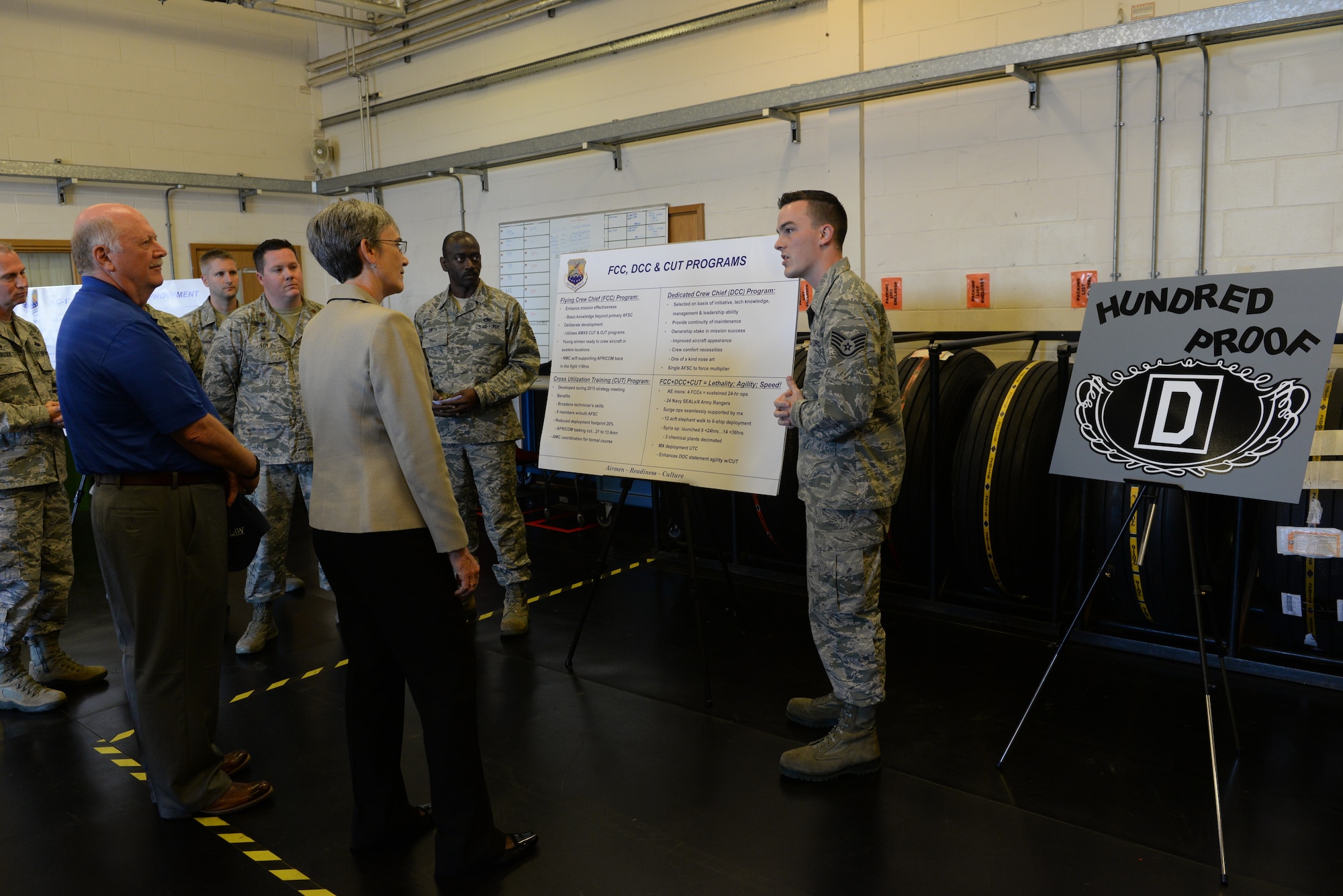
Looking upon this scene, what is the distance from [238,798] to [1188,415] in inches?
118

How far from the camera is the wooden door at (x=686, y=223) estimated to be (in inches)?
245

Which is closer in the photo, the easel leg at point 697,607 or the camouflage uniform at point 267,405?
the easel leg at point 697,607

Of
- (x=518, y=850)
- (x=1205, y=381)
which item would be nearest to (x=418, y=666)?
(x=518, y=850)

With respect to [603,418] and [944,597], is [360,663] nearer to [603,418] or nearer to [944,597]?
[603,418]

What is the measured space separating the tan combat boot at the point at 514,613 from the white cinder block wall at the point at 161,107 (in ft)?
19.5

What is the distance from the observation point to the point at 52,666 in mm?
3572

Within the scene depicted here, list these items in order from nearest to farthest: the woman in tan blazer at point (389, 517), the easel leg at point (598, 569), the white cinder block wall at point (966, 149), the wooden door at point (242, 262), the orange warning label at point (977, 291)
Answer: the woman in tan blazer at point (389, 517), the easel leg at point (598, 569), the white cinder block wall at point (966, 149), the orange warning label at point (977, 291), the wooden door at point (242, 262)

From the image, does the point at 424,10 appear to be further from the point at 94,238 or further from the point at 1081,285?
the point at 94,238

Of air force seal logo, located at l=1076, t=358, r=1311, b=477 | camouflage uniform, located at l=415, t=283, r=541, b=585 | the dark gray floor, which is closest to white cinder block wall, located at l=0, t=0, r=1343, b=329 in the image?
air force seal logo, located at l=1076, t=358, r=1311, b=477

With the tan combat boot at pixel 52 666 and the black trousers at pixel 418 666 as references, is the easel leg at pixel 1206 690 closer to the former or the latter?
the black trousers at pixel 418 666

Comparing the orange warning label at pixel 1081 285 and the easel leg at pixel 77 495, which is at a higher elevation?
the orange warning label at pixel 1081 285

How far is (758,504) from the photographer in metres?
4.45

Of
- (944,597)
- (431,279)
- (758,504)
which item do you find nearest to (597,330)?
(758,504)

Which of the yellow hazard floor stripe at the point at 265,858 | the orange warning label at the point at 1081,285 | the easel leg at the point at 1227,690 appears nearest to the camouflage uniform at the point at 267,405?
the yellow hazard floor stripe at the point at 265,858
